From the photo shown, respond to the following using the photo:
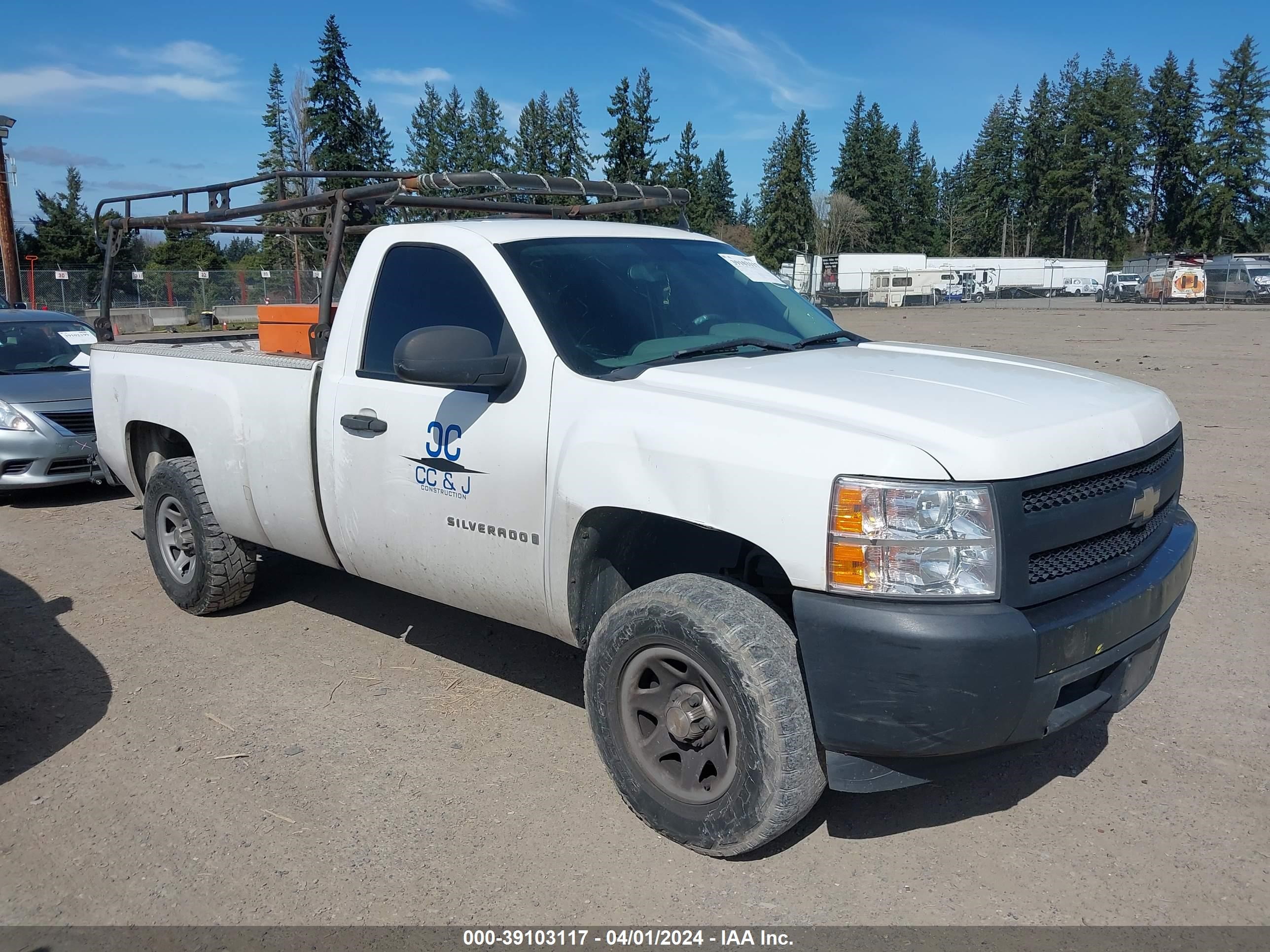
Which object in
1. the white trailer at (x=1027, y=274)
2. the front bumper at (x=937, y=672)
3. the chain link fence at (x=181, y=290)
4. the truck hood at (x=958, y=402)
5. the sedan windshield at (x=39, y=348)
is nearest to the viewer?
the front bumper at (x=937, y=672)

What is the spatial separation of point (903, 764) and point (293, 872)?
189cm

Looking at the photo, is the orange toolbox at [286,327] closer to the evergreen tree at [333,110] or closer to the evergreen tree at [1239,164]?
the evergreen tree at [333,110]

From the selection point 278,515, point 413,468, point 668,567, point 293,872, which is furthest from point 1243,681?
point 278,515

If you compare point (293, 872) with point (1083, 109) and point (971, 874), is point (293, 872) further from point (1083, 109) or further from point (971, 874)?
point (1083, 109)

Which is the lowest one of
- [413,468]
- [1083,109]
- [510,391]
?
[413,468]

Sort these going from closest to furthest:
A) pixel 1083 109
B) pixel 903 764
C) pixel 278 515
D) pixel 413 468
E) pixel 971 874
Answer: pixel 903 764 < pixel 971 874 < pixel 413 468 < pixel 278 515 < pixel 1083 109

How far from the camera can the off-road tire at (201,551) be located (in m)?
5.25

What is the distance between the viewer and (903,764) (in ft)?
9.53

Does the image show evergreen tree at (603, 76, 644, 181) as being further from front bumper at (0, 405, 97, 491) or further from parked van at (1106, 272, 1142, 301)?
front bumper at (0, 405, 97, 491)

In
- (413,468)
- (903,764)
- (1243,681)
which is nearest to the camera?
(903,764)

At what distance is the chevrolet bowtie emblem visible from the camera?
10.3 feet

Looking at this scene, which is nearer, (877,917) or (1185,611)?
(877,917)

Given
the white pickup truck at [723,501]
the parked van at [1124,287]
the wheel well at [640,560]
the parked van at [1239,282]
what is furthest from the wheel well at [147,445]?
the parked van at [1124,287]

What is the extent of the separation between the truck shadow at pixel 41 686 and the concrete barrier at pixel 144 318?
103 ft
